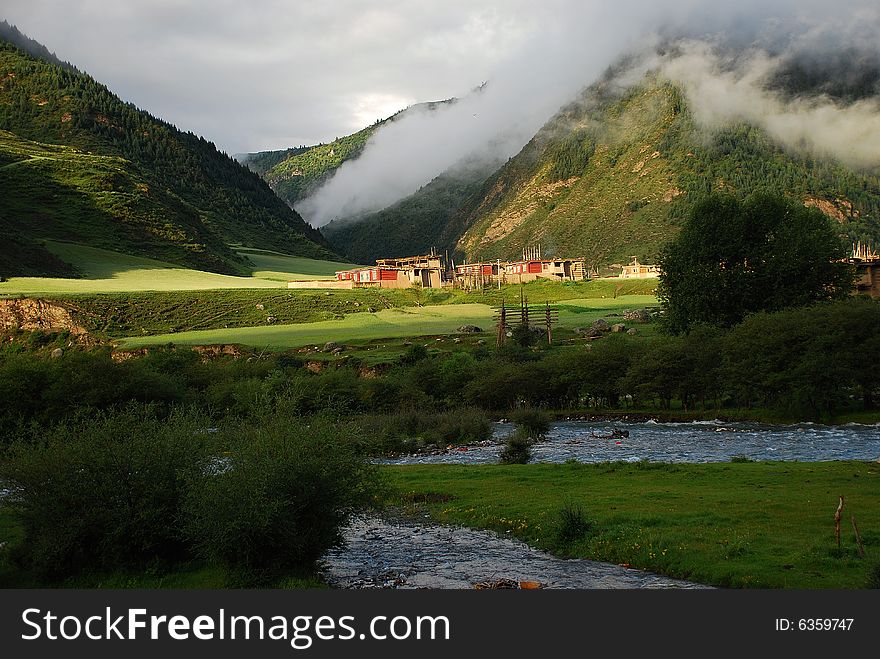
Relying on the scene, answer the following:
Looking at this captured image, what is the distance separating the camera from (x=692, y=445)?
53.8m

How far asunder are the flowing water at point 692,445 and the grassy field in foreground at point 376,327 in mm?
43158

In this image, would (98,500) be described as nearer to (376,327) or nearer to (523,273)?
(376,327)

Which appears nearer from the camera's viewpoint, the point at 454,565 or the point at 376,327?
the point at 454,565

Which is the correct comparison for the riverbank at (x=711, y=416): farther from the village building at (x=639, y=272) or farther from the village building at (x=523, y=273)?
the village building at (x=639, y=272)

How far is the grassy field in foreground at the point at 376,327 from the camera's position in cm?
10238

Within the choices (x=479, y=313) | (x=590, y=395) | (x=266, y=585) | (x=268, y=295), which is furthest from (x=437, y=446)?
(x=268, y=295)

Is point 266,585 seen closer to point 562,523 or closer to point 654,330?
point 562,523

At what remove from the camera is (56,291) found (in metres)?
121

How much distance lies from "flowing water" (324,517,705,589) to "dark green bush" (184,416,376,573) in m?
1.74

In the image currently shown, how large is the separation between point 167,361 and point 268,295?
53273 mm

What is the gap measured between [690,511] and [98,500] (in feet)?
63.0

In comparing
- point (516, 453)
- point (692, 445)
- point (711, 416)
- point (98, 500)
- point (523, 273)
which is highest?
point (523, 273)

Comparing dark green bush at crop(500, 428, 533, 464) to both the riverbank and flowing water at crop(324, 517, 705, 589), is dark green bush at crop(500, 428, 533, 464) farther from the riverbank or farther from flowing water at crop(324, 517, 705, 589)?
the riverbank

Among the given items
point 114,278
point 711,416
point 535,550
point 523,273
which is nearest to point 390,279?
point 523,273
